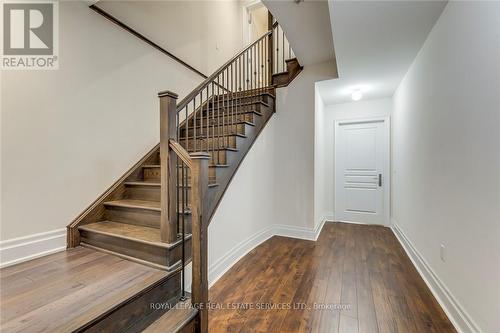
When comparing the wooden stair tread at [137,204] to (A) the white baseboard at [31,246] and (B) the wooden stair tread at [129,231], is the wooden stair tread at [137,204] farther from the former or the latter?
(A) the white baseboard at [31,246]

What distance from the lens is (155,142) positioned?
9.52ft

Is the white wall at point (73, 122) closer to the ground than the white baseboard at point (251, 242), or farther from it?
farther from it

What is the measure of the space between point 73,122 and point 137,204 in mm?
944

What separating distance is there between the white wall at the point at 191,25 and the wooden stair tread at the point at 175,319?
283 centimetres

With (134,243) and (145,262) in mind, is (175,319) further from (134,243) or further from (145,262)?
(134,243)

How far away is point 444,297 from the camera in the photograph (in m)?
1.78

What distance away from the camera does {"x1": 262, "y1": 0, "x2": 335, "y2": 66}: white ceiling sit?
7.40 ft

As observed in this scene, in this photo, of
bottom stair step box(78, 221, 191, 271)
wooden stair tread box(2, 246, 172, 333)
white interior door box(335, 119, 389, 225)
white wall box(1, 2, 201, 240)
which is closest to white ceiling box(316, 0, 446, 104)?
white interior door box(335, 119, 389, 225)

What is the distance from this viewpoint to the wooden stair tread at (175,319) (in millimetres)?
1341

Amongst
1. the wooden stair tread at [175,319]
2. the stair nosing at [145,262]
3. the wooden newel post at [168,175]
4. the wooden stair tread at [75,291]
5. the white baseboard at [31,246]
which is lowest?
the wooden stair tread at [175,319]

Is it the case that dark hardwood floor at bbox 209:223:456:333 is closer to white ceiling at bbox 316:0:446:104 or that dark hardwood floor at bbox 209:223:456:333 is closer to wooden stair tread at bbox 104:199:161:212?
wooden stair tread at bbox 104:199:161:212

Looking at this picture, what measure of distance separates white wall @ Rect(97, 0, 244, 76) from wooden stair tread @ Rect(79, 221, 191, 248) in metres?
2.15

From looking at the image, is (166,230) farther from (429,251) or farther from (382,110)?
(382,110)

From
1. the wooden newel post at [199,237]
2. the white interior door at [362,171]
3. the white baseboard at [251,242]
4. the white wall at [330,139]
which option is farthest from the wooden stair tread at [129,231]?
the white interior door at [362,171]
